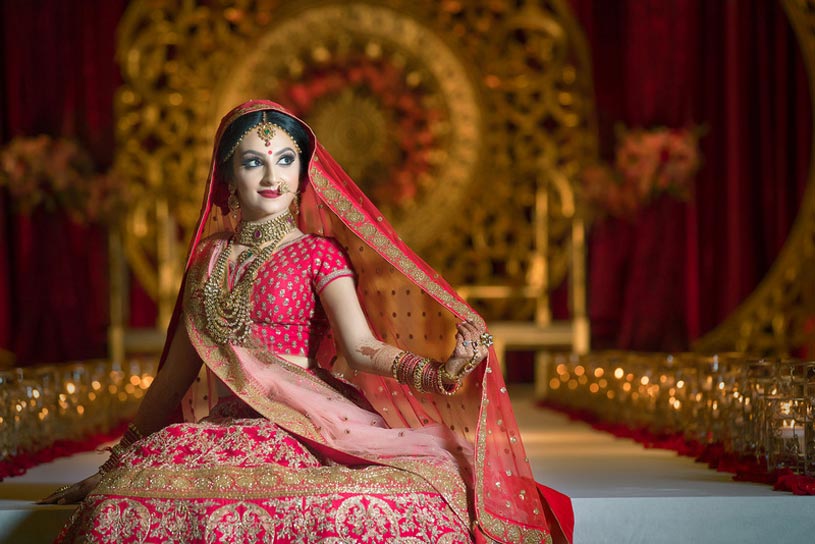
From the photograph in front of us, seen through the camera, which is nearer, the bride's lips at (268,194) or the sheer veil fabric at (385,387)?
the sheer veil fabric at (385,387)

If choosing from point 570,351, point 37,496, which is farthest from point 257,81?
point 37,496

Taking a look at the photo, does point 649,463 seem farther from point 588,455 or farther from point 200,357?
point 200,357

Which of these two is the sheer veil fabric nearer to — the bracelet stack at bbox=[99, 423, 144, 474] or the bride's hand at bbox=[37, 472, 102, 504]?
the bracelet stack at bbox=[99, 423, 144, 474]

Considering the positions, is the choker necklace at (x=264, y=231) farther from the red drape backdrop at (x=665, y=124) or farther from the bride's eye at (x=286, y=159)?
the red drape backdrop at (x=665, y=124)

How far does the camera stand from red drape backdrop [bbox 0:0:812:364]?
673 centimetres

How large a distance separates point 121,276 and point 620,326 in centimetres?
277

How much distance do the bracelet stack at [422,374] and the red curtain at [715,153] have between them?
3988 millimetres

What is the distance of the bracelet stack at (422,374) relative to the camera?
277 centimetres

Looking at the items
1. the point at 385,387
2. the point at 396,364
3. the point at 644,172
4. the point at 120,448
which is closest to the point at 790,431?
the point at 385,387

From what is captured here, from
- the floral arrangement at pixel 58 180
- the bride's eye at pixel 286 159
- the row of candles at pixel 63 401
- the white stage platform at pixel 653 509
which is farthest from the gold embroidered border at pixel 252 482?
the floral arrangement at pixel 58 180

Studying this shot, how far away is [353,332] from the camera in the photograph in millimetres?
2916

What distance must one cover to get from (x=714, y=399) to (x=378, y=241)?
159cm

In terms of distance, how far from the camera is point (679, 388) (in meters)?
4.45

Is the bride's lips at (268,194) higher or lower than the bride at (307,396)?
higher
